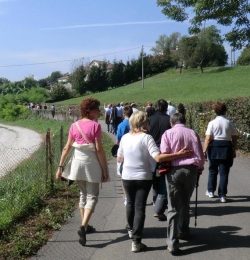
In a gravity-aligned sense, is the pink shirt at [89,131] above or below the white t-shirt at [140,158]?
above

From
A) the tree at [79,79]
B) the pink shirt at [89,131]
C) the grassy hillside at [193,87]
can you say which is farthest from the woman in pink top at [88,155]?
the tree at [79,79]

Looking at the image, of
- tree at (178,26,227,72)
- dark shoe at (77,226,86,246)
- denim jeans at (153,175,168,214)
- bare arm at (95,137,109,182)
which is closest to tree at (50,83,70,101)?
tree at (178,26,227,72)

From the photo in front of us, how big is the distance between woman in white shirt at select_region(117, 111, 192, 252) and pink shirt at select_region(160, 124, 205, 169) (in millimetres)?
82

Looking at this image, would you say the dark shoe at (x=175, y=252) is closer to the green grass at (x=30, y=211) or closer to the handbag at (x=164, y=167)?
the handbag at (x=164, y=167)

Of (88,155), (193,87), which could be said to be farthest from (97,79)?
(88,155)

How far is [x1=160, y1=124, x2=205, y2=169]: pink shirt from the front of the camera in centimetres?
661

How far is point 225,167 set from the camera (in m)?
9.59

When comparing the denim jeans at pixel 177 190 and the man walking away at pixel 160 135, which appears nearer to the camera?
the denim jeans at pixel 177 190

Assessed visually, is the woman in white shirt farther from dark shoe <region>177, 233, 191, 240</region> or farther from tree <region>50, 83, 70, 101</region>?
tree <region>50, 83, 70, 101</region>

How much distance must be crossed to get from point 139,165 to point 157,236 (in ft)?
3.97

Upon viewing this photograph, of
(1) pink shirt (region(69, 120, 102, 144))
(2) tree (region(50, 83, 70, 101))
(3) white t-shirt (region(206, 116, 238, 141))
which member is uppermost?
(1) pink shirt (region(69, 120, 102, 144))

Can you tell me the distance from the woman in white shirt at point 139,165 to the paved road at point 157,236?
36cm

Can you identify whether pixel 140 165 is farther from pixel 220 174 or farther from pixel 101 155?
pixel 220 174

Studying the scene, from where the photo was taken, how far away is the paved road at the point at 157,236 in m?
6.44
